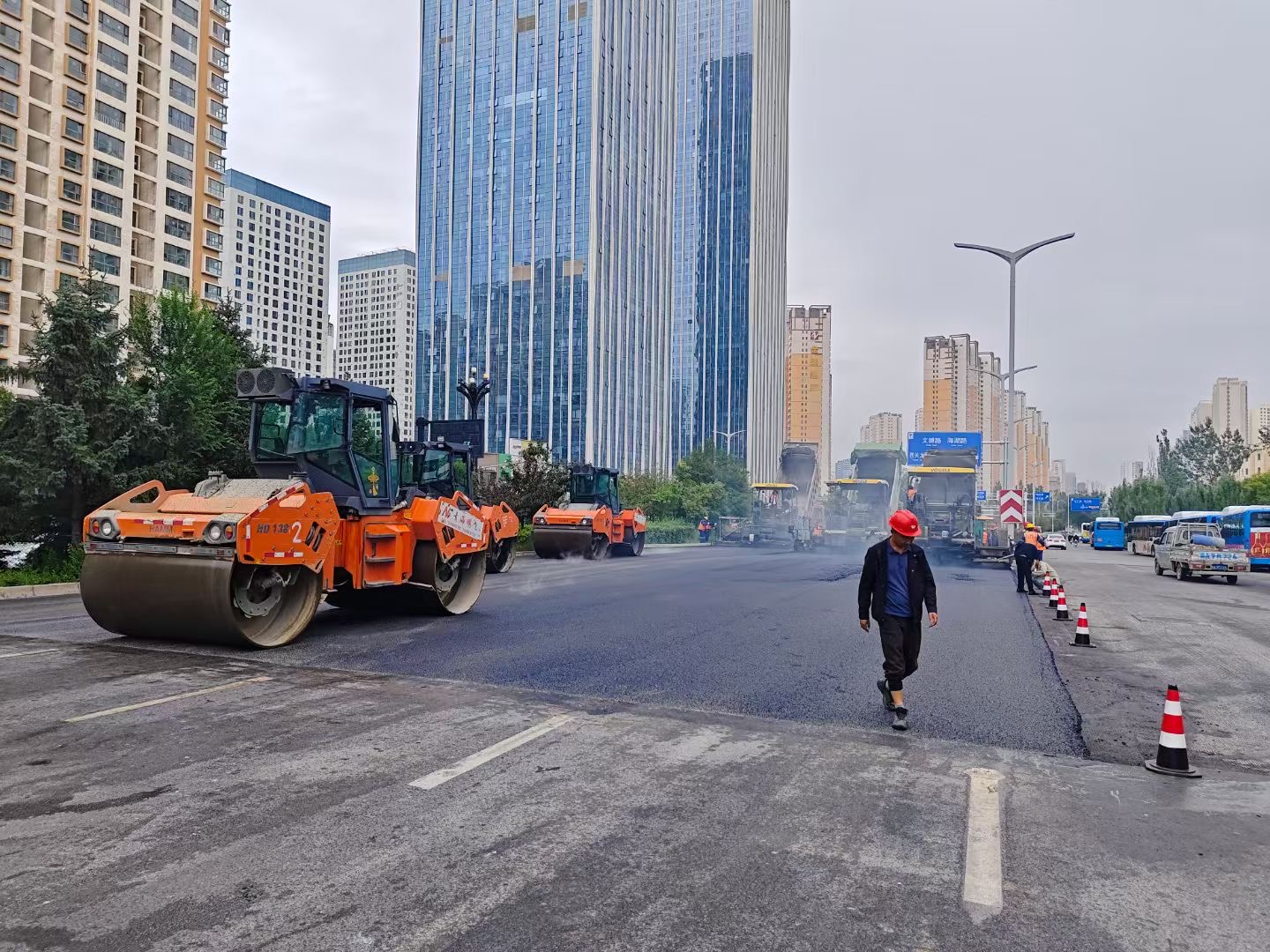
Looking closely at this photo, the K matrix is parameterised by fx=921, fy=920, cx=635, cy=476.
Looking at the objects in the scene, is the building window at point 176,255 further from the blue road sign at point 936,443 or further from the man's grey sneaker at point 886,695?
the man's grey sneaker at point 886,695

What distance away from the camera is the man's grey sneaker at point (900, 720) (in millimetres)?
6957

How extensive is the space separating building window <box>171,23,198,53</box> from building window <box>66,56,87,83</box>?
10079 millimetres

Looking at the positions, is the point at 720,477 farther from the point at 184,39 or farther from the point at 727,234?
the point at 727,234

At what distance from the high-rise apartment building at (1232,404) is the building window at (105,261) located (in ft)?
429

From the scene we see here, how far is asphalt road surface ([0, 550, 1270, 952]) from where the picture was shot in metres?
3.57

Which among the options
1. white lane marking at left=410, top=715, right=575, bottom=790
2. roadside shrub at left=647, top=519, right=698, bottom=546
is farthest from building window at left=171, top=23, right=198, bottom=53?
white lane marking at left=410, top=715, right=575, bottom=790

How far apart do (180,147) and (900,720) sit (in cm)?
9063

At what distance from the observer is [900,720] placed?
7.00 meters

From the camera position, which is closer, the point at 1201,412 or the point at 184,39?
the point at 184,39

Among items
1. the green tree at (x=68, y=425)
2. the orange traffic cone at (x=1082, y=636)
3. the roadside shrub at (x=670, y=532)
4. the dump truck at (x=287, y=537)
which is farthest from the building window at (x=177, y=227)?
the orange traffic cone at (x=1082, y=636)

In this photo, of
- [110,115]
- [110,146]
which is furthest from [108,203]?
[110,115]

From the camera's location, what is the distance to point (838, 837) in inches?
179

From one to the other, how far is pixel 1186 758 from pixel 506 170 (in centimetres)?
12240

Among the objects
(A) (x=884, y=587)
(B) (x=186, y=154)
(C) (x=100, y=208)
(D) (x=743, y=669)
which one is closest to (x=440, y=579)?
(D) (x=743, y=669)
